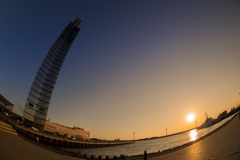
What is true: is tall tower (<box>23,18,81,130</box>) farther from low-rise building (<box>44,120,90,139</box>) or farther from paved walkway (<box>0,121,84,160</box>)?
paved walkway (<box>0,121,84,160</box>)

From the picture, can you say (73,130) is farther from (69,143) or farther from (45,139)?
(45,139)

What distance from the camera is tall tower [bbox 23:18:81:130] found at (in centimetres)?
4334

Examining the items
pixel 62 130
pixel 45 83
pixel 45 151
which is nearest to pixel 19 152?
pixel 45 151

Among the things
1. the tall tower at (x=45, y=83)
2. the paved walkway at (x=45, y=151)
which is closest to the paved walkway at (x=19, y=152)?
the paved walkway at (x=45, y=151)

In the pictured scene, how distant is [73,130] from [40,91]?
57.6m

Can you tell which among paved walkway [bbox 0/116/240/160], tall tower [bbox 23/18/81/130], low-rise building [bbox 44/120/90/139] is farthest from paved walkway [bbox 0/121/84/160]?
low-rise building [bbox 44/120/90/139]

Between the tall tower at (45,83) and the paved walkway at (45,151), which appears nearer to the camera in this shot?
the paved walkway at (45,151)

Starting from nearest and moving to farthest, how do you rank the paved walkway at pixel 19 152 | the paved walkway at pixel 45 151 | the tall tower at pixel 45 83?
the paved walkway at pixel 19 152, the paved walkway at pixel 45 151, the tall tower at pixel 45 83

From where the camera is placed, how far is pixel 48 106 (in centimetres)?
4859

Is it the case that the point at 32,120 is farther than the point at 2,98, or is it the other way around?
the point at 2,98

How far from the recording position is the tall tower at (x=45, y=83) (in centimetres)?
4334

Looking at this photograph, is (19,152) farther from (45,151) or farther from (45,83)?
(45,83)

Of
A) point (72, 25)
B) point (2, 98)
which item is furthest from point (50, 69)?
point (72, 25)

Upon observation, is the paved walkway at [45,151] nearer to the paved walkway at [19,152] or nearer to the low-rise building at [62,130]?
the paved walkway at [19,152]
